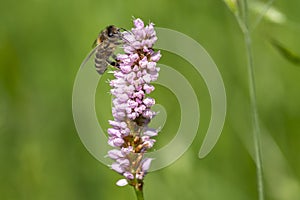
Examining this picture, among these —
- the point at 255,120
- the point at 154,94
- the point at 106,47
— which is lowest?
the point at 255,120

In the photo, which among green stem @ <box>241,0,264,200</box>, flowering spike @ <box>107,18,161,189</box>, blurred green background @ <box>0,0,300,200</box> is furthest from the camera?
blurred green background @ <box>0,0,300,200</box>

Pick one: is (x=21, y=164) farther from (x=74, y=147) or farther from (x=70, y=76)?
(x=70, y=76)

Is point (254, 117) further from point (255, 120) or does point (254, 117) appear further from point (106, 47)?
point (106, 47)

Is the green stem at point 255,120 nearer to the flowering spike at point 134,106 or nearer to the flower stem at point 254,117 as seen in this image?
the flower stem at point 254,117

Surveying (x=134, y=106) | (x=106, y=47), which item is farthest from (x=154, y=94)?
(x=134, y=106)

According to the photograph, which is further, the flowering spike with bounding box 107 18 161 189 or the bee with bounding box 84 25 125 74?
the bee with bounding box 84 25 125 74

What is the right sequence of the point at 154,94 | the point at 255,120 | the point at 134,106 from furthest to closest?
the point at 154,94, the point at 255,120, the point at 134,106

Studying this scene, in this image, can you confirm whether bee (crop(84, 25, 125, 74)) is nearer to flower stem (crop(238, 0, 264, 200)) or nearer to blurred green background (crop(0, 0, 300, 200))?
flower stem (crop(238, 0, 264, 200))

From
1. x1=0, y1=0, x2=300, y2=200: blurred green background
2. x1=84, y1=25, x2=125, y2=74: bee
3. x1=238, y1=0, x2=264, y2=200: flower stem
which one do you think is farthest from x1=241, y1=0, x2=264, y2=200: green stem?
x1=0, y1=0, x2=300, y2=200: blurred green background
